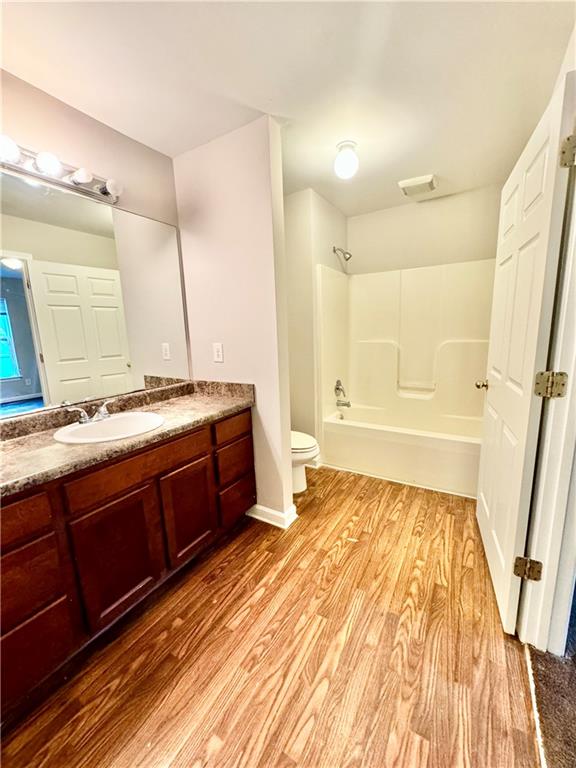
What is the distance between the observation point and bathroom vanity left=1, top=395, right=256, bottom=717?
3.25 ft

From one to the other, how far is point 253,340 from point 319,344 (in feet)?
3.15

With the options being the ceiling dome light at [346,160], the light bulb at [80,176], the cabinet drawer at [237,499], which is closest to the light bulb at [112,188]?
the light bulb at [80,176]

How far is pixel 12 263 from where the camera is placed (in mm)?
1359

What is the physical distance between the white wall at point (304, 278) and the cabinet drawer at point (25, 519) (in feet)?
6.68

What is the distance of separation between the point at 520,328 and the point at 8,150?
2.27 metres

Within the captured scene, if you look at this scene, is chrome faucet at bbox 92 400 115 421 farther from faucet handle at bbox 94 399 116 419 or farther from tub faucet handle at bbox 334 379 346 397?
tub faucet handle at bbox 334 379 346 397

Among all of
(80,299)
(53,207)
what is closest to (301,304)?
(80,299)

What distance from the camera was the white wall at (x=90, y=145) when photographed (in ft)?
4.48

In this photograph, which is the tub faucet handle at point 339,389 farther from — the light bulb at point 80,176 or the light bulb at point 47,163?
the light bulb at point 47,163

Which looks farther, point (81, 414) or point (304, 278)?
point (304, 278)

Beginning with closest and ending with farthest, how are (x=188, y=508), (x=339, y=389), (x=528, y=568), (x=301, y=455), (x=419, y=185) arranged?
(x=528, y=568) → (x=188, y=508) → (x=301, y=455) → (x=419, y=185) → (x=339, y=389)

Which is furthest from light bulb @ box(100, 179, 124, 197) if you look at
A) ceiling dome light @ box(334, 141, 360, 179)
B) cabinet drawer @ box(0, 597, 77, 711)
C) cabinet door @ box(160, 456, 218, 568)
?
cabinet drawer @ box(0, 597, 77, 711)

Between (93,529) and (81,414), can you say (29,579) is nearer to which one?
(93,529)

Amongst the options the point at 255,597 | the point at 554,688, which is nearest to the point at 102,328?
the point at 255,597
